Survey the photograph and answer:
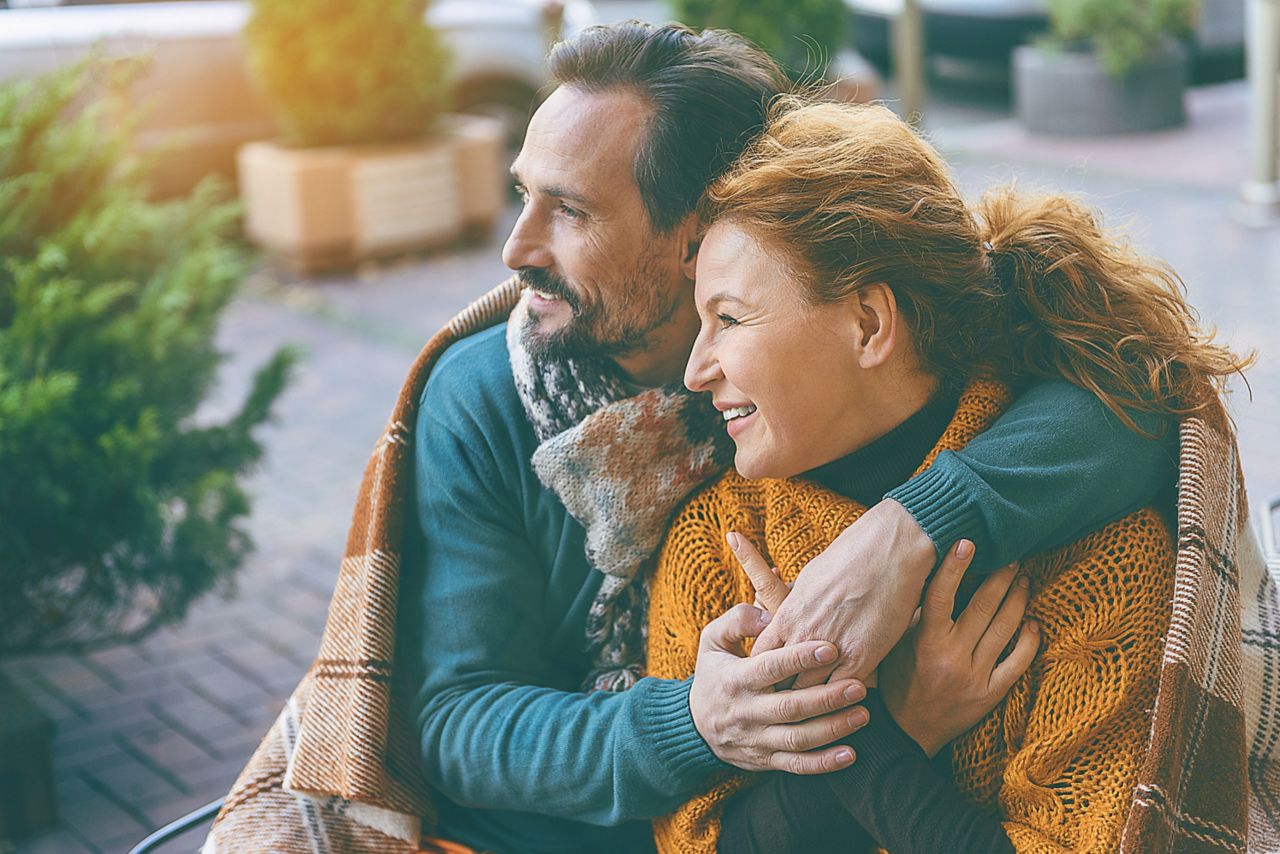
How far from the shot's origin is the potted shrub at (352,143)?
30.0 ft

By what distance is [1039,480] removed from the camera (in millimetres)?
1886

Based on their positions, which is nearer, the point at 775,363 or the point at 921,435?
the point at 775,363

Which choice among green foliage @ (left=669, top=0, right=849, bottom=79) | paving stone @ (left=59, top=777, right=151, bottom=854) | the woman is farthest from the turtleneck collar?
green foliage @ (left=669, top=0, right=849, bottom=79)

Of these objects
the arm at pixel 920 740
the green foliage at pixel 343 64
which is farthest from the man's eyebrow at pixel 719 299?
the green foliage at pixel 343 64

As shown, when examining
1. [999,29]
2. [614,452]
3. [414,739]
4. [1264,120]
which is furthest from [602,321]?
[999,29]

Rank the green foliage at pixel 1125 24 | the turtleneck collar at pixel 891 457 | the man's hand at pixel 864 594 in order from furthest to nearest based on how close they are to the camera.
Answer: the green foliage at pixel 1125 24 → the turtleneck collar at pixel 891 457 → the man's hand at pixel 864 594

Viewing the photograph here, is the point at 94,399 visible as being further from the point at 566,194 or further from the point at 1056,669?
the point at 1056,669

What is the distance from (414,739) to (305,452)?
4.49 m

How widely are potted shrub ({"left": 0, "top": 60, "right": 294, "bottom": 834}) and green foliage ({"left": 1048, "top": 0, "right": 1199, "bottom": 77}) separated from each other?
8485 mm

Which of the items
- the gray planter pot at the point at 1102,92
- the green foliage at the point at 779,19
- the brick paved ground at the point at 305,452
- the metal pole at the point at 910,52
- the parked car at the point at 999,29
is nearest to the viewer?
the brick paved ground at the point at 305,452

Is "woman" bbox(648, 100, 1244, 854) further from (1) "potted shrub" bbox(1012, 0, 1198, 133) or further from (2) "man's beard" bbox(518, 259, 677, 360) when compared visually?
(1) "potted shrub" bbox(1012, 0, 1198, 133)

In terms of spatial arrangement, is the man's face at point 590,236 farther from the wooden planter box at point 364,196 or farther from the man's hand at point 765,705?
the wooden planter box at point 364,196

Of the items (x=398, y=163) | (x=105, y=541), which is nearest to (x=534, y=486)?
(x=105, y=541)

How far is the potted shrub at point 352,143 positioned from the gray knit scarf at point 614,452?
7.35m
